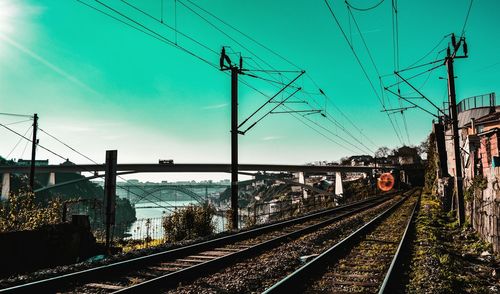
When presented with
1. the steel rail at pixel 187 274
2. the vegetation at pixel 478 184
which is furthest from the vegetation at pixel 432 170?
the steel rail at pixel 187 274

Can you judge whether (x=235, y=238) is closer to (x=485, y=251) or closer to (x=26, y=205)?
(x=485, y=251)

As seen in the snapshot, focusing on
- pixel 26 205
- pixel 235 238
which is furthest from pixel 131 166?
pixel 235 238

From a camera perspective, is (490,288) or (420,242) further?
(420,242)

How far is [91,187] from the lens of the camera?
6432 inches

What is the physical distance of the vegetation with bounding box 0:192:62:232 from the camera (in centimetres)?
1261

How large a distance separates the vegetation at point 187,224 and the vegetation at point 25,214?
4622mm

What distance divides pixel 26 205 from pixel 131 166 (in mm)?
60056

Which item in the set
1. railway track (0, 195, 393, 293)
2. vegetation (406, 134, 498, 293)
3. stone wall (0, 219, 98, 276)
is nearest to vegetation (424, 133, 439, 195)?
vegetation (406, 134, 498, 293)

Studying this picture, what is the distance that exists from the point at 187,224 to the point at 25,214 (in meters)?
6.37

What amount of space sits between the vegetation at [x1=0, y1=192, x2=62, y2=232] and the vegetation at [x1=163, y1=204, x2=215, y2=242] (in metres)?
4.62

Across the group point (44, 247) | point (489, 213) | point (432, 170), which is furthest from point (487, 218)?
point (432, 170)

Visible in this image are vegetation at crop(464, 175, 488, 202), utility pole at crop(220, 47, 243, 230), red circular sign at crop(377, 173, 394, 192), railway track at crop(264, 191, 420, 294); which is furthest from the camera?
red circular sign at crop(377, 173, 394, 192)

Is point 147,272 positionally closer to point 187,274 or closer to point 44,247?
point 187,274

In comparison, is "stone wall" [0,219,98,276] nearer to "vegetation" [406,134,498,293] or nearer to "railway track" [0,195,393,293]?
"railway track" [0,195,393,293]
